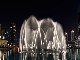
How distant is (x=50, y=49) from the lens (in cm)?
6931

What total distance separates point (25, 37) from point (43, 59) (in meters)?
11.6

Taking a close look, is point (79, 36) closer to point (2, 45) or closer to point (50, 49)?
point (2, 45)

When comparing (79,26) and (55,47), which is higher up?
(79,26)

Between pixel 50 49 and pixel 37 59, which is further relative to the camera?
pixel 50 49

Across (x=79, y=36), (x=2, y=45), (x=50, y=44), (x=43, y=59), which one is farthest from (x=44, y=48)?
(x=79, y=36)

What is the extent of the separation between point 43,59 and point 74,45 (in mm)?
85850

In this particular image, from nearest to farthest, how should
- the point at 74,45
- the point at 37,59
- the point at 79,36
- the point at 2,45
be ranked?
the point at 37,59 < the point at 2,45 < the point at 74,45 < the point at 79,36

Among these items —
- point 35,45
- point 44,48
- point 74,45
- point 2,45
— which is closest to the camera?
point 35,45

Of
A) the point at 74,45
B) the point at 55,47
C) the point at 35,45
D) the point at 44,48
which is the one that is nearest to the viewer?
the point at 35,45

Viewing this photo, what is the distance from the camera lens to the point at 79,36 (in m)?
142

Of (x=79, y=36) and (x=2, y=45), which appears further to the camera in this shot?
(x=79, y=36)

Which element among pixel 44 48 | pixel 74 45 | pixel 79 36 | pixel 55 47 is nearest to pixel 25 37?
pixel 44 48

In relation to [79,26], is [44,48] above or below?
below

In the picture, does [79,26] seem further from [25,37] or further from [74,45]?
[25,37]
